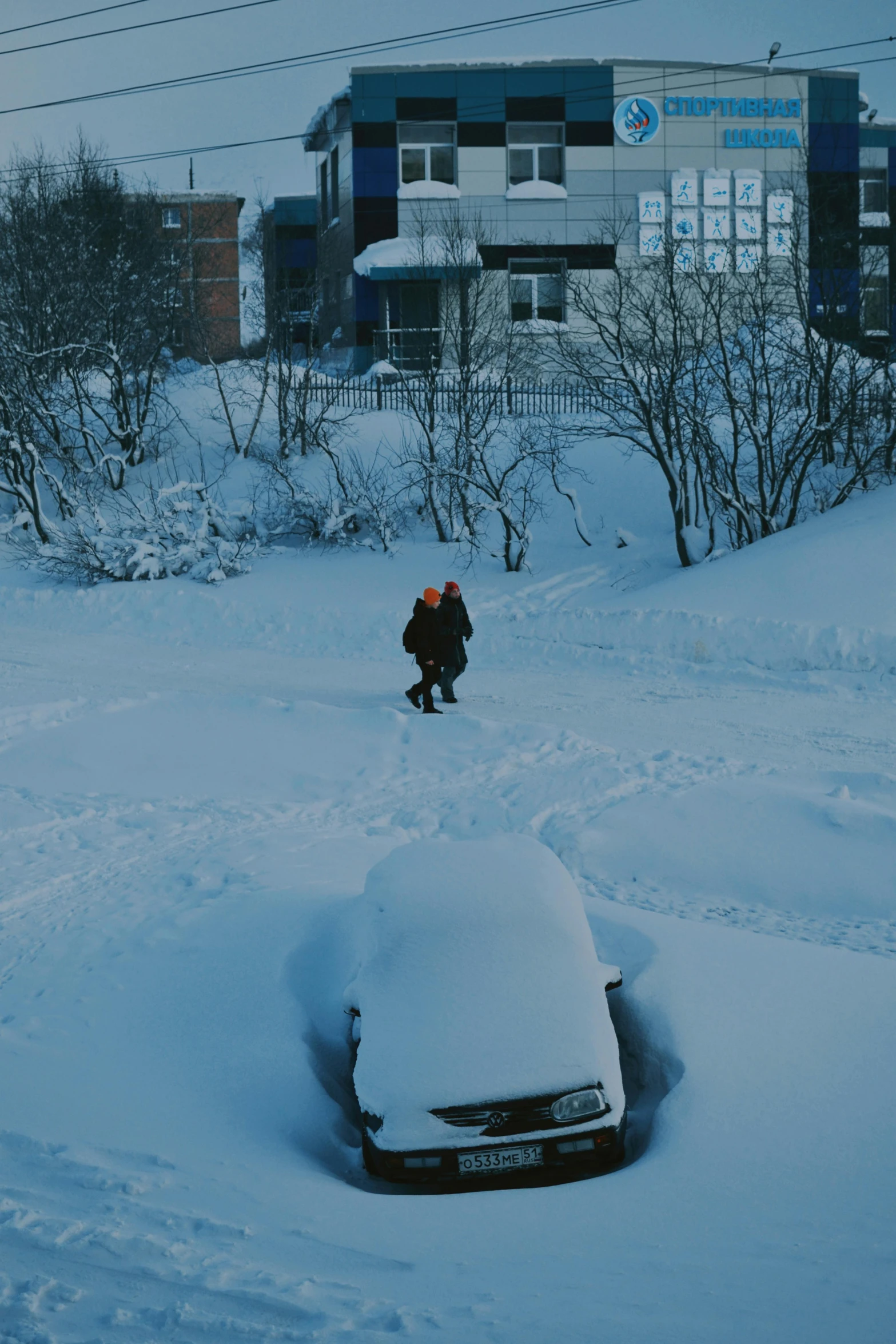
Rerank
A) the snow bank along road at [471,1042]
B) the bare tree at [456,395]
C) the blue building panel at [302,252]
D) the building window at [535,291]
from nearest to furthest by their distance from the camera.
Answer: the snow bank along road at [471,1042]
the bare tree at [456,395]
the building window at [535,291]
the blue building panel at [302,252]

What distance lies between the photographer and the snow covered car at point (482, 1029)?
489cm

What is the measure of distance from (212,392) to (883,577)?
21.5 metres

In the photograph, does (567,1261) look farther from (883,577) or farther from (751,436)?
(751,436)

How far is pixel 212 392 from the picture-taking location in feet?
104

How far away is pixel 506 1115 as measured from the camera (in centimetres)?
491

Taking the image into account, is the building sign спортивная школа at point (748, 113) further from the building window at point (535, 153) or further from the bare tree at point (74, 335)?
the bare tree at point (74, 335)

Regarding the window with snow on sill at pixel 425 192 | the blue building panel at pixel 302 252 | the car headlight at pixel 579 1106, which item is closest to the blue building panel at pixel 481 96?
the window with snow on sill at pixel 425 192

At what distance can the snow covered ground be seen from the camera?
3.96 meters

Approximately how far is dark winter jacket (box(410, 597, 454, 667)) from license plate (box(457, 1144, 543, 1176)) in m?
8.42

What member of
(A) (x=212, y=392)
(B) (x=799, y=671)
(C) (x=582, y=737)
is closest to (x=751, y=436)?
(B) (x=799, y=671)

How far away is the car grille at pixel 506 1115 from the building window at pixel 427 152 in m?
35.4

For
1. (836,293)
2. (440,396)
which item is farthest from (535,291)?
(836,293)

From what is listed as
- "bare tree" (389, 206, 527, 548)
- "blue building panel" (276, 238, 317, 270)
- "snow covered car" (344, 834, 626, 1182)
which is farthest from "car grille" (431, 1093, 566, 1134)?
"blue building panel" (276, 238, 317, 270)

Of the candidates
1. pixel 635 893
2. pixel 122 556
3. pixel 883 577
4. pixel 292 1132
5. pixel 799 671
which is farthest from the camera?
pixel 122 556
